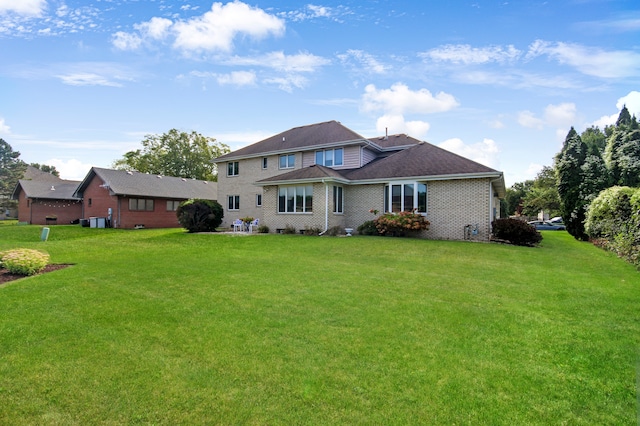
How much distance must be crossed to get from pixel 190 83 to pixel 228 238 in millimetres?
8218

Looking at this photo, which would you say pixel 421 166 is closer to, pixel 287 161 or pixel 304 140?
pixel 304 140

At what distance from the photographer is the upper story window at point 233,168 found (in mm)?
28103

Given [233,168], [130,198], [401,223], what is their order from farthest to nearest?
[130,198] → [233,168] → [401,223]

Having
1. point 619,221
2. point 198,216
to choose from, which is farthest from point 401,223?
point 198,216

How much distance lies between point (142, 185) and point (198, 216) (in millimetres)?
12819

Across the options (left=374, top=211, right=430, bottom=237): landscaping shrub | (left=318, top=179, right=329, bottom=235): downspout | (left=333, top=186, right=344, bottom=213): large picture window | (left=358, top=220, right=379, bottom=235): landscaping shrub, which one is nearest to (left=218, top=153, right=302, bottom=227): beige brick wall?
(left=333, top=186, right=344, bottom=213): large picture window

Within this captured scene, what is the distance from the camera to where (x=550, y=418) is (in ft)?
9.80

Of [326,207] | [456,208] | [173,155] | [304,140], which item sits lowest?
[456,208]

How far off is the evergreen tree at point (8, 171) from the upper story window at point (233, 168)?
1631 inches

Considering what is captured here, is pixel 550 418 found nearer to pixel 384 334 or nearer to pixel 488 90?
pixel 384 334

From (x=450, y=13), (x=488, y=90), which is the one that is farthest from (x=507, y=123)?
(x=450, y=13)

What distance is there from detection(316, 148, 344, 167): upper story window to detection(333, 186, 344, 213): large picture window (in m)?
3.12

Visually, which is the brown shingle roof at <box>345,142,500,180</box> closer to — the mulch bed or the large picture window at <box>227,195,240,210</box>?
the large picture window at <box>227,195,240,210</box>

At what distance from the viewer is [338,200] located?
67.1 ft
